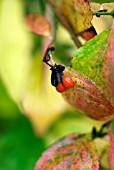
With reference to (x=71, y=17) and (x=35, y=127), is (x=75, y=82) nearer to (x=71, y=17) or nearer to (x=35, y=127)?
(x=71, y=17)

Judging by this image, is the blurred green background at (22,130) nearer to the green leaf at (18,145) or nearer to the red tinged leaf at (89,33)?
the green leaf at (18,145)

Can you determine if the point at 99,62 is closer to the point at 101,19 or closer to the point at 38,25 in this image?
the point at 101,19

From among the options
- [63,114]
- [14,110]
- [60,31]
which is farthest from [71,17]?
[14,110]

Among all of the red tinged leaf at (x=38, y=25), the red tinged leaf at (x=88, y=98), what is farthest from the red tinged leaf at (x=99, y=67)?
the red tinged leaf at (x=38, y=25)

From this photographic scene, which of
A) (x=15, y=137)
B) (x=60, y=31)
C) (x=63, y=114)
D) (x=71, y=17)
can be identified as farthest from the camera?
(x=15, y=137)

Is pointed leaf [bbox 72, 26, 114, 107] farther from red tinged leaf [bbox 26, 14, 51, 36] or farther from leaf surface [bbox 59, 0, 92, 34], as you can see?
red tinged leaf [bbox 26, 14, 51, 36]
